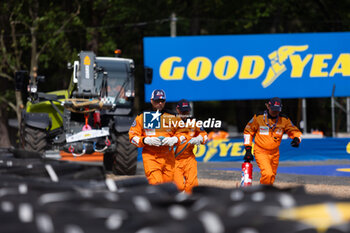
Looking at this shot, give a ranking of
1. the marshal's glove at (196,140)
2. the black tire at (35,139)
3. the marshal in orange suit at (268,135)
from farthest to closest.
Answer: the black tire at (35,139)
the marshal in orange suit at (268,135)
the marshal's glove at (196,140)

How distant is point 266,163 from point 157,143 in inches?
96.0

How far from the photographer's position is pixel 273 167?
10.7 metres

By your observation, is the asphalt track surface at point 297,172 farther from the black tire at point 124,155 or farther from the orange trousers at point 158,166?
the orange trousers at point 158,166

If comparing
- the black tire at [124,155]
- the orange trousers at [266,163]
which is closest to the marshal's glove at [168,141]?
the orange trousers at [266,163]

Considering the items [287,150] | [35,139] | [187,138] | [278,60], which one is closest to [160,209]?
[187,138]

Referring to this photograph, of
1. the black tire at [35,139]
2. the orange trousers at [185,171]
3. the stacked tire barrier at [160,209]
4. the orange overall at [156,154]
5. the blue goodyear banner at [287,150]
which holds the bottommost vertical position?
the blue goodyear banner at [287,150]

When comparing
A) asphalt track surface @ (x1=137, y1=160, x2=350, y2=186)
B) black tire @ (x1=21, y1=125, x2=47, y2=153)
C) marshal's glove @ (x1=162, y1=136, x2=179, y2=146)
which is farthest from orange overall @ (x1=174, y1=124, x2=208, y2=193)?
black tire @ (x1=21, y1=125, x2=47, y2=153)

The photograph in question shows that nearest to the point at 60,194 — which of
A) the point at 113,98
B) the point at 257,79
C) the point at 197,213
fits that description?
the point at 197,213

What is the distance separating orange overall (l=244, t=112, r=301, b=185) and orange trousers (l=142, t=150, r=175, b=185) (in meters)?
1.87

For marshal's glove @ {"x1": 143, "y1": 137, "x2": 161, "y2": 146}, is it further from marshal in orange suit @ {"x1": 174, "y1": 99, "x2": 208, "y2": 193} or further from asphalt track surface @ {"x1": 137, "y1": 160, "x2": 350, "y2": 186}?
asphalt track surface @ {"x1": 137, "y1": 160, "x2": 350, "y2": 186}

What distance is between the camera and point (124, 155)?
14375 millimetres

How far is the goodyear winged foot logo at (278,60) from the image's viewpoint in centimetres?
2356

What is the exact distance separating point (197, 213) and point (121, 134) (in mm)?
11300

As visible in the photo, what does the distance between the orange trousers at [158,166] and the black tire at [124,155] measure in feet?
17.0
